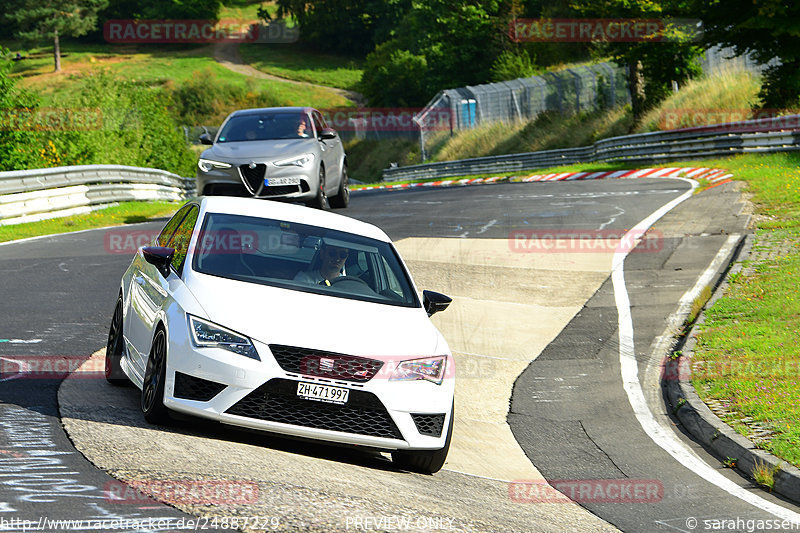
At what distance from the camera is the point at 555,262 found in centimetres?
1688

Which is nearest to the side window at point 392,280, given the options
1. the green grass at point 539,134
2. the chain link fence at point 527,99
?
the green grass at point 539,134

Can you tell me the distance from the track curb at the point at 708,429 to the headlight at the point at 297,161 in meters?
7.82

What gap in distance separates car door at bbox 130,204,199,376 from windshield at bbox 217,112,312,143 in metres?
9.53

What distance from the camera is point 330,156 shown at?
63.4 ft

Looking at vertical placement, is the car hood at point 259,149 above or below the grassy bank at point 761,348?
above

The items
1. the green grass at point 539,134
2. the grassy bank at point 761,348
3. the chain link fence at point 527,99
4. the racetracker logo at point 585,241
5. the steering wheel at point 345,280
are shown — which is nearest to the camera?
the steering wheel at point 345,280

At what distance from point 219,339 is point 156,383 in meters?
0.58

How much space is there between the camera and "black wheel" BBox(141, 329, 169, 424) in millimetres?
6918

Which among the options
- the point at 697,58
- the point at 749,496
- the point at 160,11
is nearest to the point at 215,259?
the point at 749,496

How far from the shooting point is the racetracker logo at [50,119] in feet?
83.9

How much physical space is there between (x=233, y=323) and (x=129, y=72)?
4174 inches

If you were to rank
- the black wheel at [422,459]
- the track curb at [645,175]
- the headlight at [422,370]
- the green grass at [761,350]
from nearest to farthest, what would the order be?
the headlight at [422,370] < the black wheel at [422,459] < the green grass at [761,350] < the track curb at [645,175]

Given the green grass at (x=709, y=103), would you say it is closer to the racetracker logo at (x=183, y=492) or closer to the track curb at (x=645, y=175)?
the track curb at (x=645, y=175)

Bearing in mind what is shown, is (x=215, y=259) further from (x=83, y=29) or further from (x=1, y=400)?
(x=83, y=29)
